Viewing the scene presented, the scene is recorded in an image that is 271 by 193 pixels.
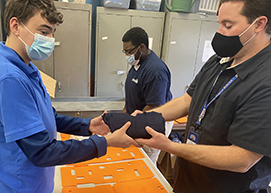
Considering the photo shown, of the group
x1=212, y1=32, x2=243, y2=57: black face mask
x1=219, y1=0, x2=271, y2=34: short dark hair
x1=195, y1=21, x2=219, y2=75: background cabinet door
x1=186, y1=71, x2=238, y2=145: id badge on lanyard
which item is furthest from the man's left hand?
x1=195, y1=21, x2=219, y2=75: background cabinet door

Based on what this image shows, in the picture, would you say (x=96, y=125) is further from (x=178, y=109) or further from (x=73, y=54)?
(x=73, y=54)

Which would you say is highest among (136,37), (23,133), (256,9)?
(256,9)

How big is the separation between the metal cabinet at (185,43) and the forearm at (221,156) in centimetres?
272

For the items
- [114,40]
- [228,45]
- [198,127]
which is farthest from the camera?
[114,40]

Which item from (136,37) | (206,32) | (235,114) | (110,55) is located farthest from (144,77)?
(206,32)

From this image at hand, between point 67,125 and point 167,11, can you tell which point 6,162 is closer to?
point 67,125

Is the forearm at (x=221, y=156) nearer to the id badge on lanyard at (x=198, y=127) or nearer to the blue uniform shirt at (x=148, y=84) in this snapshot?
the id badge on lanyard at (x=198, y=127)

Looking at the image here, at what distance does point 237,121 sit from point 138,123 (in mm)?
463

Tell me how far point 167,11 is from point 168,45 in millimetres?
579

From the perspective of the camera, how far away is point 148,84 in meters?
1.89

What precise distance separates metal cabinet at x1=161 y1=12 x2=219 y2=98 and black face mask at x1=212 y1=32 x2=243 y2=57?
8.18ft

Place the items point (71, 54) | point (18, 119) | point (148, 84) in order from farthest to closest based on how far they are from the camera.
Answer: point (71, 54) → point (148, 84) → point (18, 119)

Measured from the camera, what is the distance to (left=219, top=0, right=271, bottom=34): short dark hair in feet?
2.81

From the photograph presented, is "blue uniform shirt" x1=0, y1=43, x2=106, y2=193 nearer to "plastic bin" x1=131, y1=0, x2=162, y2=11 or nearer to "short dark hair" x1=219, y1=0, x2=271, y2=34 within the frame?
"short dark hair" x1=219, y1=0, x2=271, y2=34
